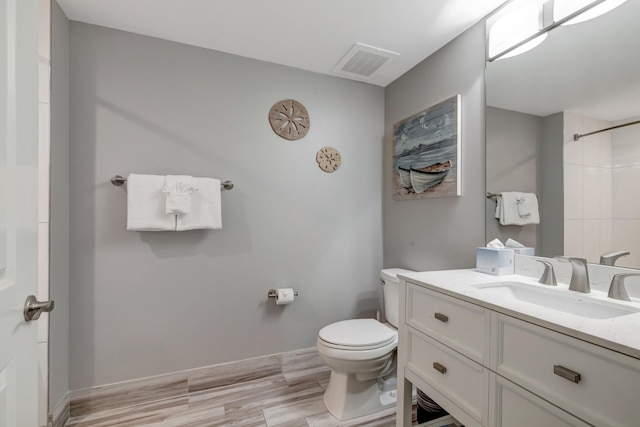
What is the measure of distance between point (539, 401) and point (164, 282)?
1.93 metres

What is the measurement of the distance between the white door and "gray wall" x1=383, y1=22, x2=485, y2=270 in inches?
73.7

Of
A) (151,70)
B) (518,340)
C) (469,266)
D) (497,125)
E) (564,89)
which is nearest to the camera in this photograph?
(518,340)

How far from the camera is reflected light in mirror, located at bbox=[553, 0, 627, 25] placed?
3.75 feet

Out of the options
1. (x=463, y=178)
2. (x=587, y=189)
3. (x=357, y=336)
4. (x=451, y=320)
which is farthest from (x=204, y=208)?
(x=587, y=189)

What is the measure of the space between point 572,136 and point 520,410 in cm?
114

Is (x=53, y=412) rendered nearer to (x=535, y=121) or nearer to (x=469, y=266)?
(x=469, y=266)

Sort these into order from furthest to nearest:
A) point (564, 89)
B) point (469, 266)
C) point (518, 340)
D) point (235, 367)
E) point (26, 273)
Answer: point (235, 367) → point (469, 266) → point (564, 89) → point (518, 340) → point (26, 273)

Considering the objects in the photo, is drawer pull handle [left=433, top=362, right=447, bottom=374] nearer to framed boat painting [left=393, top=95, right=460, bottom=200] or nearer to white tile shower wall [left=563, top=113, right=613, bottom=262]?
white tile shower wall [left=563, top=113, right=613, bottom=262]

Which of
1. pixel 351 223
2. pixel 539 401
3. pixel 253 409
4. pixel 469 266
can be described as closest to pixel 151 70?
pixel 351 223

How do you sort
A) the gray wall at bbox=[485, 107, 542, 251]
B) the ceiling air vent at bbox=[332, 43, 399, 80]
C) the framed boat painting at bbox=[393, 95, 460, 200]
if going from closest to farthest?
the gray wall at bbox=[485, 107, 542, 251] < the framed boat painting at bbox=[393, 95, 460, 200] < the ceiling air vent at bbox=[332, 43, 399, 80]

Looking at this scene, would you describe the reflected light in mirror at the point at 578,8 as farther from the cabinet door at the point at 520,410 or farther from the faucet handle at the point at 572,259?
the cabinet door at the point at 520,410

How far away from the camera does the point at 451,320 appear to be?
3.71ft

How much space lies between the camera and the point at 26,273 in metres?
0.72

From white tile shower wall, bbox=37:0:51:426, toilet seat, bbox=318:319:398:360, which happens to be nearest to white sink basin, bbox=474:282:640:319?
toilet seat, bbox=318:319:398:360
